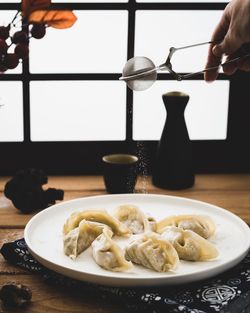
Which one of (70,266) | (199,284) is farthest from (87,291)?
(199,284)

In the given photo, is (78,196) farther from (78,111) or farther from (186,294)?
(186,294)

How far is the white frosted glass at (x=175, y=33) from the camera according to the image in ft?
5.34

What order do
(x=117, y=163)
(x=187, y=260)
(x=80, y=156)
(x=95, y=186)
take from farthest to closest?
(x=80, y=156) → (x=95, y=186) → (x=117, y=163) → (x=187, y=260)

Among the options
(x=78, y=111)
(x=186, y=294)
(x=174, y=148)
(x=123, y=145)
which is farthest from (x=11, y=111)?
(x=186, y=294)

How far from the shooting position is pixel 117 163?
140 centimetres

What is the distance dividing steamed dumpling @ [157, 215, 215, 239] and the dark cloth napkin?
0.11 m

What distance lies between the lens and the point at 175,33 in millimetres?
1664

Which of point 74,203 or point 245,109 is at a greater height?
point 245,109

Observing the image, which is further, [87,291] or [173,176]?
[173,176]

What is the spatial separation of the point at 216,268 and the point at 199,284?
4 centimetres

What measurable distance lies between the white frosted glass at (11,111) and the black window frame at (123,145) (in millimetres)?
24

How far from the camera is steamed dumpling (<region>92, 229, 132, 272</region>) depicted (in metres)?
0.96

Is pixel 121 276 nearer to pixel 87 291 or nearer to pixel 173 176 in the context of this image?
pixel 87 291

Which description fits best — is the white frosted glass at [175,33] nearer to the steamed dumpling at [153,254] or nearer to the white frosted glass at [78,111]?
the white frosted glass at [78,111]
